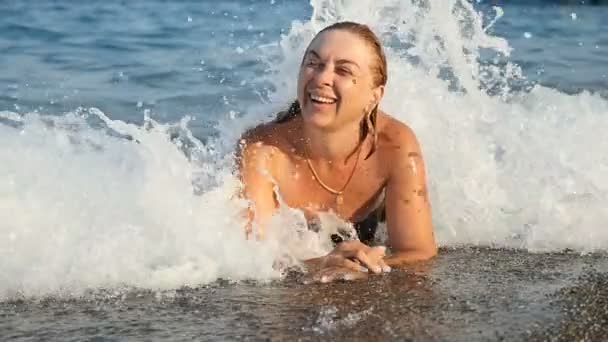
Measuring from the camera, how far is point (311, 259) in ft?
14.1

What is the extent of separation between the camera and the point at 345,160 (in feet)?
15.4

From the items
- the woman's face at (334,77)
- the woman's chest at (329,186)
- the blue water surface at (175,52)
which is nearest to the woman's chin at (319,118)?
the woman's face at (334,77)

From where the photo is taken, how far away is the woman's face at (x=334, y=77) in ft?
14.1

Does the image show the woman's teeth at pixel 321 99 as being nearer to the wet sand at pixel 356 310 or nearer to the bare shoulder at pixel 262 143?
the bare shoulder at pixel 262 143

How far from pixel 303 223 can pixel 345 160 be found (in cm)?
35

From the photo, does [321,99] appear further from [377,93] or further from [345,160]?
[345,160]

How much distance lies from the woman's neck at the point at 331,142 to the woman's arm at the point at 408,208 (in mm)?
203

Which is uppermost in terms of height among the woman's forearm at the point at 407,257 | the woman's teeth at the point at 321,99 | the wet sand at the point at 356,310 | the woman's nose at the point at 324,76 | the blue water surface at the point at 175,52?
the blue water surface at the point at 175,52

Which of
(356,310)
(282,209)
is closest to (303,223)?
(282,209)

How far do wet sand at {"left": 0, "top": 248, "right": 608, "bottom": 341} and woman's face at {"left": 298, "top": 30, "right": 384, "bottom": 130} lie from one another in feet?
2.40

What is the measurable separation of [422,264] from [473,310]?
2.66 ft

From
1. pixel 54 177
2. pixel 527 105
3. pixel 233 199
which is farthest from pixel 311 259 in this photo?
pixel 527 105

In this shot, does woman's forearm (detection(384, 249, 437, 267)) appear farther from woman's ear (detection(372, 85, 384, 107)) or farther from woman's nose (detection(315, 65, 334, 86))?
woman's nose (detection(315, 65, 334, 86))

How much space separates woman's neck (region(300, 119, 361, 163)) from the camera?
4570 mm
